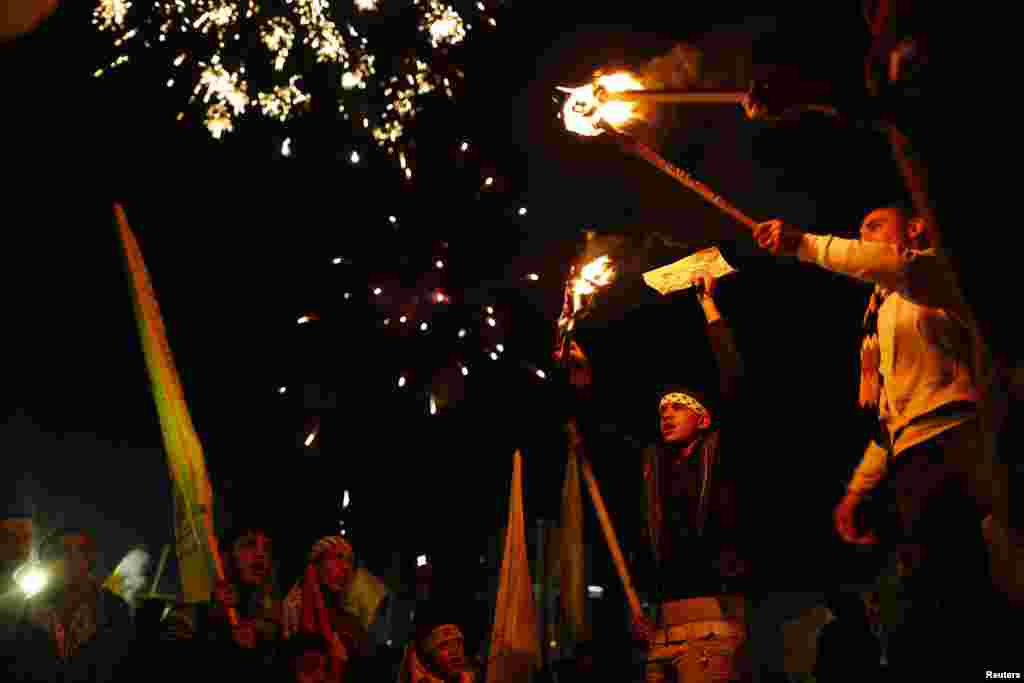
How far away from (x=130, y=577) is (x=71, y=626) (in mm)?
4771

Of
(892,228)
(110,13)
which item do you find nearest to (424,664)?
(892,228)

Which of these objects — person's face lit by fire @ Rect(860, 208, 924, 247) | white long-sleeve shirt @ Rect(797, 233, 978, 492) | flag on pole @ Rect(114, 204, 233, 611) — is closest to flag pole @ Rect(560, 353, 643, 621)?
white long-sleeve shirt @ Rect(797, 233, 978, 492)

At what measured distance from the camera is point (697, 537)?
16.0ft

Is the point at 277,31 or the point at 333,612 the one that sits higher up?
the point at 277,31

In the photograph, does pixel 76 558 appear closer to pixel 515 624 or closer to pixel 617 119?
pixel 515 624

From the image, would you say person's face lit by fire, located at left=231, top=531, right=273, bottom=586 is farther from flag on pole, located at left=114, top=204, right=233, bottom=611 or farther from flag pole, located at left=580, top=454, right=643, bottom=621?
flag pole, located at left=580, top=454, right=643, bottom=621

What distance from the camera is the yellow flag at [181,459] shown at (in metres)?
6.74

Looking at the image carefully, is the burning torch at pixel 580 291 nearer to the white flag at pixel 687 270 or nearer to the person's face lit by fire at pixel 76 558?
the white flag at pixel 687 270

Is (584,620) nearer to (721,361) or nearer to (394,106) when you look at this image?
(721,361)

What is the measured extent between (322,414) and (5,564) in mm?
9219

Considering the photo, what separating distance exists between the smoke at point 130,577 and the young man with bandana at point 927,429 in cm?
846

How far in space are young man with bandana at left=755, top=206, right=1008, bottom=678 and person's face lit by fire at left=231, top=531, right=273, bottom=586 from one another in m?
4.52

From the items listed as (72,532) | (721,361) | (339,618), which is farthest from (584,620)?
(72,532)

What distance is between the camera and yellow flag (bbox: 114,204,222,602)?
6.74m
